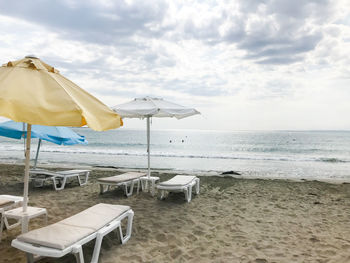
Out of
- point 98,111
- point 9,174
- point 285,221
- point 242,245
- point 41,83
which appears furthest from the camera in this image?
point 9,174

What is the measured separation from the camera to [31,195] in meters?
6.98

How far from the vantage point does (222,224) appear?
4.92 metres

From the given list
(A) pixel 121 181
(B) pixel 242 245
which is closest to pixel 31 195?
(A) pixel 121 181

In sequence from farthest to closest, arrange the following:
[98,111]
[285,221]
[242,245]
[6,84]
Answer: [285,221]
[242,245]
[98,111]
[6,84]

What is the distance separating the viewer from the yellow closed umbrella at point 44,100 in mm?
2486

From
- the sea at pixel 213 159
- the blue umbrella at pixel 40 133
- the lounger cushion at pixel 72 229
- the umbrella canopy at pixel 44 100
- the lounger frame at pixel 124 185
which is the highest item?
the umbrella canopy at pixel 44 100

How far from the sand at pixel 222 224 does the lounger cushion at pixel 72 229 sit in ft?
1.53

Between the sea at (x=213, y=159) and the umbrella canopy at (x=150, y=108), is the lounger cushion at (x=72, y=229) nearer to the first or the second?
the umbrella canopy at (x=150, y=108)

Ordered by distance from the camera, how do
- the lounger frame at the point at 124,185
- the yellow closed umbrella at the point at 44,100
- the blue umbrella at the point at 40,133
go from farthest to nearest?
the blue umbrella at the point at 40,133 → the lounger frame at the point at 124,185 → the yellow closed umbrella at the point at 44,100

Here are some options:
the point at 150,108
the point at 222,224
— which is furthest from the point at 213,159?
the point at 222,224

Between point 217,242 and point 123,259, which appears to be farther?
point 217,242

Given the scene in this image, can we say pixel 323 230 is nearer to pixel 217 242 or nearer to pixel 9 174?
pixel 217 242

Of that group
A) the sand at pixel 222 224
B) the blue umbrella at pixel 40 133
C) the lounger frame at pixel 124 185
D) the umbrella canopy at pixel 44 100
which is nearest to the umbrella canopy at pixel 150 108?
the lounger frame at pixel 124 185

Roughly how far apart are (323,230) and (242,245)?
1.77 meters
